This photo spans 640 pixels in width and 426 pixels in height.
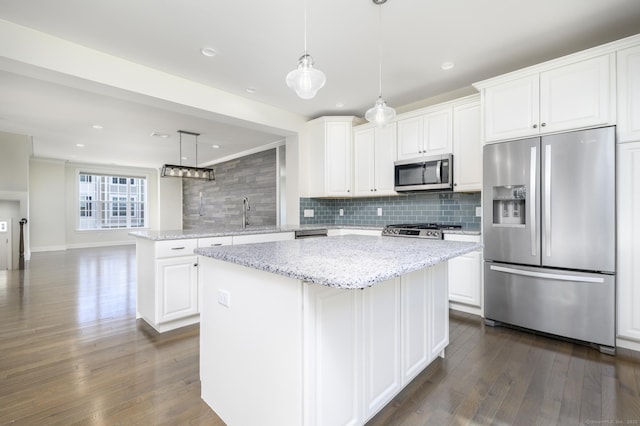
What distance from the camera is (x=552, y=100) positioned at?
2.57 m

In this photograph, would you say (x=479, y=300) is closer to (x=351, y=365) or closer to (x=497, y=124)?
(x=497, y=124)

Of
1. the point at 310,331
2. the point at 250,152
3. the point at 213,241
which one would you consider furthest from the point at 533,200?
the point at 250,152

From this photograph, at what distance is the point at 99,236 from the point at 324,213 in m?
7.79

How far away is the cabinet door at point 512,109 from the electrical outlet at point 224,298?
2.79 metres

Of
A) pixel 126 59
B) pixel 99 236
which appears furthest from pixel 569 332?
pixel 99 236

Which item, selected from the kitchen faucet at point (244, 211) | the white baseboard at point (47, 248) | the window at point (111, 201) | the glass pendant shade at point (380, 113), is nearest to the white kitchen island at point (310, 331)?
the glass pendant shade at point (380, 113)

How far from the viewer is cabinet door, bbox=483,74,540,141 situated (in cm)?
266

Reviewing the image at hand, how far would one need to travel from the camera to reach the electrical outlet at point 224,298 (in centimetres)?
155

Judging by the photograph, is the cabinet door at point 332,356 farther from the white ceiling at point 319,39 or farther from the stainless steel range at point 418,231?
the stainless steel range at point 418,231

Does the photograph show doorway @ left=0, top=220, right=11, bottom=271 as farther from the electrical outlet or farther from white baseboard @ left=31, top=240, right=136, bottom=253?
the electrical outlet

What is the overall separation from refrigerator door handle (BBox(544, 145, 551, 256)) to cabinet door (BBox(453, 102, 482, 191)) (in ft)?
2.36

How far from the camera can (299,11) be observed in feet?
7.13

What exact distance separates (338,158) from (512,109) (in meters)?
2.23

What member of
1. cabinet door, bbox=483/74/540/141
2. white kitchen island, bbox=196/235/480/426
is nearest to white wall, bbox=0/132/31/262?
→ white kitchen island, bbox=196/235/480/426
